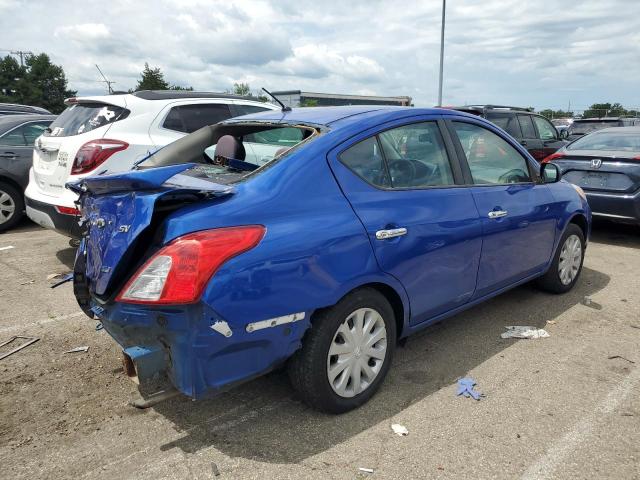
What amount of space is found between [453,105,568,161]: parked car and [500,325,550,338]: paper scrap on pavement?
6.27 m

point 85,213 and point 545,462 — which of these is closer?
point 545,462

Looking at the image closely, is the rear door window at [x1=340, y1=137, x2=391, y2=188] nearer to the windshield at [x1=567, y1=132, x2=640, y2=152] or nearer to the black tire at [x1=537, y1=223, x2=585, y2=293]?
the black tire at [x1=537, y1=223, x2=585, y2=293]

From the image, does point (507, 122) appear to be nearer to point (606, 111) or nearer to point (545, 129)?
point (545, 129)

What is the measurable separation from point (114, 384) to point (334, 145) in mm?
1995

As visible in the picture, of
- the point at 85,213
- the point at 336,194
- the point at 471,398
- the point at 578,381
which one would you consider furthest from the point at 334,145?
the point at 578,381

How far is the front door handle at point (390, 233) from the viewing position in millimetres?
2830

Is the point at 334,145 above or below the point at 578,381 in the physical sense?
above

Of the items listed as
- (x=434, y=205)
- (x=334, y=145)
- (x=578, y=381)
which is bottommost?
(x=578, y=381)

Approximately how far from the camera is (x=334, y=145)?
9.35 feet

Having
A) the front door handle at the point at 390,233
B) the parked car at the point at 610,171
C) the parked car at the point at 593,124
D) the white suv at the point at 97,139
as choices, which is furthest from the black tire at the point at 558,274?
the parked car at the point at 593,124

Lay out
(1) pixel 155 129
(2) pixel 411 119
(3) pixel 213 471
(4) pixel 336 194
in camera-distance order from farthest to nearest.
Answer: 1. (1) pixel 155 129
2. (2) pixel 411 119
3. (4) pixel 336 194
4. (3) pixel 213 471

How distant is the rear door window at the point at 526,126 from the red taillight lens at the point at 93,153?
25.8 ft

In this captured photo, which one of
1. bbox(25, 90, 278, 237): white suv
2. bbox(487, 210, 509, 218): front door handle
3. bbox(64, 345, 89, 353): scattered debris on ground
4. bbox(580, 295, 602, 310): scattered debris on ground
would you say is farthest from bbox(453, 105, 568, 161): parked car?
bbox(64, 345, 89, 353): scattered debris on ground

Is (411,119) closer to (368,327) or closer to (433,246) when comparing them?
(433,246)
